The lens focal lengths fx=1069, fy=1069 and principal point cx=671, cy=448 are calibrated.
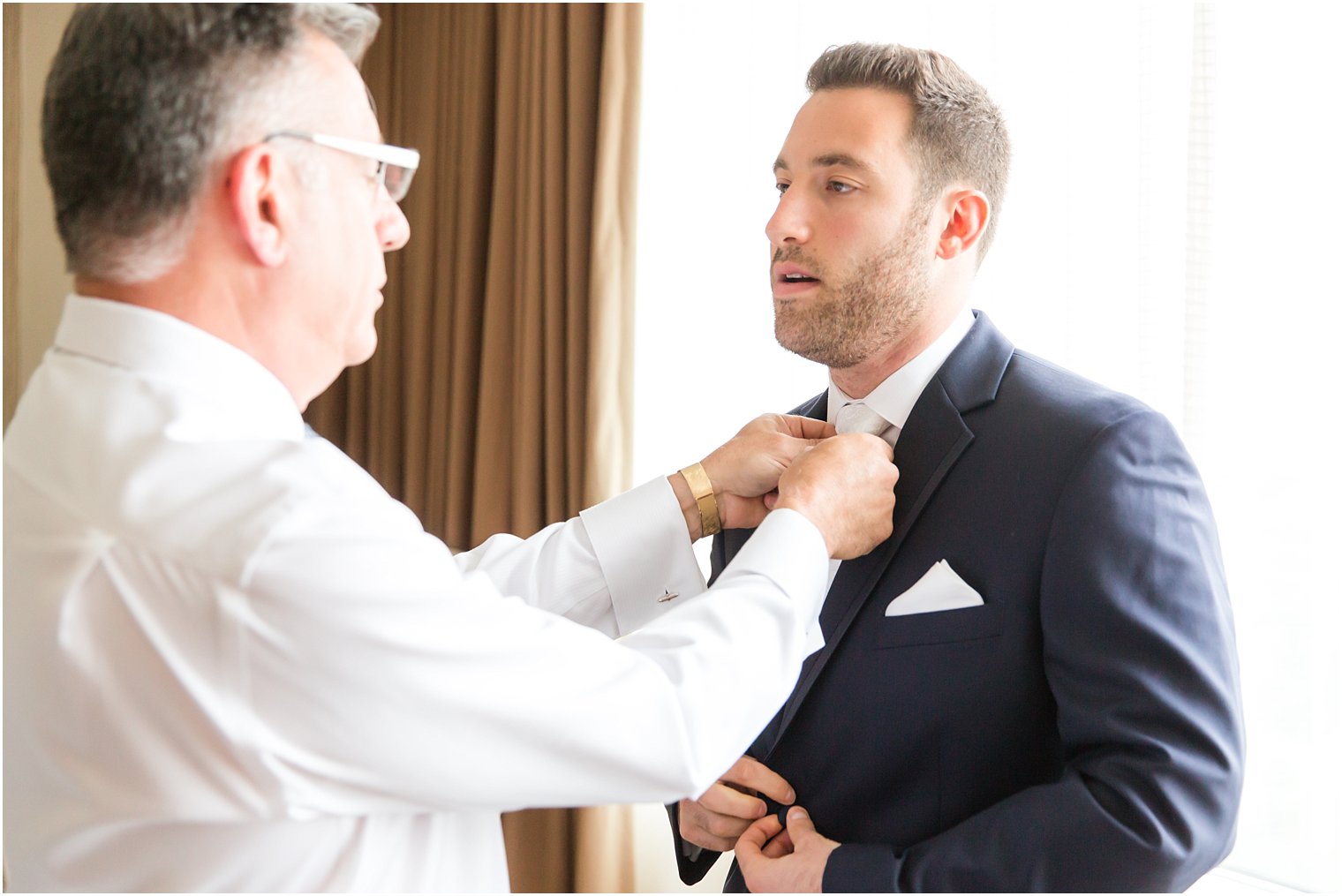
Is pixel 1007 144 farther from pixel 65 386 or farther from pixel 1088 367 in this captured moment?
pixel 65 386

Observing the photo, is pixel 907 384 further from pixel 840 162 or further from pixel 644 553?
pixel 644 553

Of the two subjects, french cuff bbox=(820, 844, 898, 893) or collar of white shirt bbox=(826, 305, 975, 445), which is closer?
french cuff bbox=(820, 844, 898, 893)

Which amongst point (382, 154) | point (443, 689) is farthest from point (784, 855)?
point (382, 154)

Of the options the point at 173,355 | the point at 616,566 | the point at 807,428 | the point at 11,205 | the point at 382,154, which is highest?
the point at 382,154

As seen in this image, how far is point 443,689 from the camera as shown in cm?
98

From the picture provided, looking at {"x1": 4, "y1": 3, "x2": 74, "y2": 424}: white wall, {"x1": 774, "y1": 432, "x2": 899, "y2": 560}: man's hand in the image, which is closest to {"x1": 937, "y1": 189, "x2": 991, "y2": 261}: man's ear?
{"x1": 774, "y1": 432, "x2": 899, "y2": 560}: man's hand

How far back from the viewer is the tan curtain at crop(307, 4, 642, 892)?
3.09m

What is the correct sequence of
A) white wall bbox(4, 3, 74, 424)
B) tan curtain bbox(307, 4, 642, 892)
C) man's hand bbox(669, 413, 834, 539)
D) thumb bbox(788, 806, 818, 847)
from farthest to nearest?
white wall bbox(4, 3, 74, 424) < tan curtain bbox(307, 4, 642, 892) < man's hand bbox(669, 413, 834, 539) < thumb bbox(788, 806, 818, 847)

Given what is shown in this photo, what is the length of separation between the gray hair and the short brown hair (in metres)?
0.88

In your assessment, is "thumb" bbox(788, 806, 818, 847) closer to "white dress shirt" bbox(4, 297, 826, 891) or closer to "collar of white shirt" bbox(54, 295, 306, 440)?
"white dress shirt" bbox(4, 297, 826, 891)

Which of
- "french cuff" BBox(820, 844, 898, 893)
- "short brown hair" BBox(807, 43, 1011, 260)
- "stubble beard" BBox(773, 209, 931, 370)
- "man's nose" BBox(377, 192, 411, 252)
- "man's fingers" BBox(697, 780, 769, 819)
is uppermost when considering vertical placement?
"short brown hair" BBox(807, 43, 1011, 260)

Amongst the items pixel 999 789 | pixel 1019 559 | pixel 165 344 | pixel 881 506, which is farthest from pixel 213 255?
pixel 999 789

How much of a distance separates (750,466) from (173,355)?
822mm

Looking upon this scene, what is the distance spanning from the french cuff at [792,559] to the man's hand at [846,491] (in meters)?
0.04
